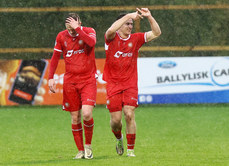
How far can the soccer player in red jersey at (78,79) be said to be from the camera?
29.0 ft

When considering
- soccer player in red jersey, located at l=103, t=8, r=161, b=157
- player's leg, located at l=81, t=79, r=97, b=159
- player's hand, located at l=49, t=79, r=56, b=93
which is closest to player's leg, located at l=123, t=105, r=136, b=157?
soccer player in red jersey, located at l=103, t=8, r=161, b=157

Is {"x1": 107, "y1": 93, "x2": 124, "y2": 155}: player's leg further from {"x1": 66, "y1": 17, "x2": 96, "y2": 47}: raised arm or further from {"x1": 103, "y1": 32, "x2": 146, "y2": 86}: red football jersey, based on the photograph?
{"x1": 66, "y1": 17, "x2": 96, "y2": 47}: raised arm

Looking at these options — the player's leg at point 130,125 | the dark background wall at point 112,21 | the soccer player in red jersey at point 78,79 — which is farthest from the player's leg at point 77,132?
the dark background wall at point 112,21

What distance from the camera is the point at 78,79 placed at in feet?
29.2

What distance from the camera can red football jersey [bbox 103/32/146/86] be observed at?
888 cm

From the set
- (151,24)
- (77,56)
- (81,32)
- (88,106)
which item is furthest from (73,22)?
(88,106)

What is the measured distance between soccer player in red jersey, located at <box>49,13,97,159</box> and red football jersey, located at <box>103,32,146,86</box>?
0.88 feet

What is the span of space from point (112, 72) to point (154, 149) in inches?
64.3

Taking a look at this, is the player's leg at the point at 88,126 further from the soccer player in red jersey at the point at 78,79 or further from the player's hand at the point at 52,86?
the player's hand at the point at 52,86

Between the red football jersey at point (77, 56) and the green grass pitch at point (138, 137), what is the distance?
1162 millimetres

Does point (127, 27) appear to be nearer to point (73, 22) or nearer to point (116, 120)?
point (73, 22)

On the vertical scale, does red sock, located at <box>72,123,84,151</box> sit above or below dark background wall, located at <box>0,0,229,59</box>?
below

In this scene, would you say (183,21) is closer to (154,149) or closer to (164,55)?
(164,55)

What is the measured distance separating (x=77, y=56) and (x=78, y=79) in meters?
0.32
